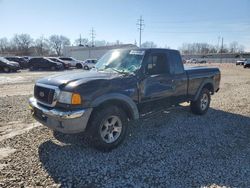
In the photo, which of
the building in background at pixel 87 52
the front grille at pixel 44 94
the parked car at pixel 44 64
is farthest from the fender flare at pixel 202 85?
the building in background at pixel 87 52

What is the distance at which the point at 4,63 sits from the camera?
24.8m

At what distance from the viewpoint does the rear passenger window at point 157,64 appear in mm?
5324

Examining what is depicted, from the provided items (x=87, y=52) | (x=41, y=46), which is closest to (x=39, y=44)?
(x=41, y=46)

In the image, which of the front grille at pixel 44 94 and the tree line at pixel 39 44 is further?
the tree line at pixel 39 44

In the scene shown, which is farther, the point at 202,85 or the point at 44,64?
the point at 44,64

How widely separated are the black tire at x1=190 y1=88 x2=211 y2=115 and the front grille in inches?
172

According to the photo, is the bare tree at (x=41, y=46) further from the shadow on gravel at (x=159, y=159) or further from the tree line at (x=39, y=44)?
the shadow on gravel at (x=159, y=159)

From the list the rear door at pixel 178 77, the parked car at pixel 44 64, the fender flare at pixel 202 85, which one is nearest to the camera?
the rear door at pixel 178 77

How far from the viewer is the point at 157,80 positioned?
5391 millimetres

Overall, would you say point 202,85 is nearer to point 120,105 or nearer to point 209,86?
point 209,86

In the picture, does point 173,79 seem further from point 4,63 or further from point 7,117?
point 4,63

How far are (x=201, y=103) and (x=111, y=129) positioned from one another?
3.67 metres

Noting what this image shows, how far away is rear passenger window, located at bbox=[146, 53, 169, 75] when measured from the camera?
532 cm

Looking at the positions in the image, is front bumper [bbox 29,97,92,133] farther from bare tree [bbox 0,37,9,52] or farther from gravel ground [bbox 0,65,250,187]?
bare tree [bbox 0,37,9,52]
